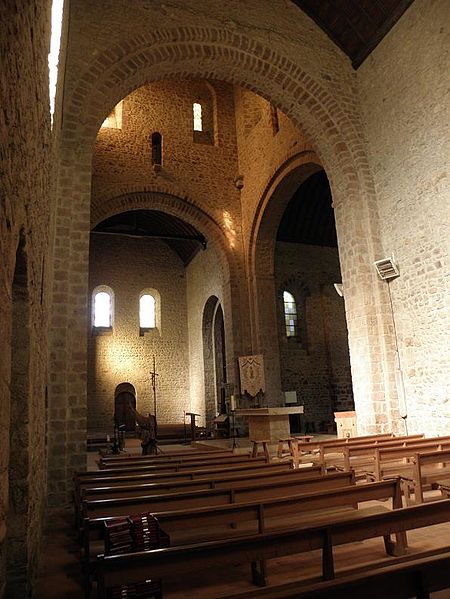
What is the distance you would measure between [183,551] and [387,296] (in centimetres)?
825

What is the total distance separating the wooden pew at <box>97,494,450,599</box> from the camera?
209 cm

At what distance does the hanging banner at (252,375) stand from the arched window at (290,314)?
14.4 ft

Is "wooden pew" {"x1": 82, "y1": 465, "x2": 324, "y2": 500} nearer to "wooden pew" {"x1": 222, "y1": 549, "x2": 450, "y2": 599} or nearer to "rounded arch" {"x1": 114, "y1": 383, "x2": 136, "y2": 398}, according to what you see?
"wooden pew" {"x1": 222, "y1": 549, "x2": 450, "y2": 599}

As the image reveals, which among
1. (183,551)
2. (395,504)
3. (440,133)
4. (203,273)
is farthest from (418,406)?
(203,273)

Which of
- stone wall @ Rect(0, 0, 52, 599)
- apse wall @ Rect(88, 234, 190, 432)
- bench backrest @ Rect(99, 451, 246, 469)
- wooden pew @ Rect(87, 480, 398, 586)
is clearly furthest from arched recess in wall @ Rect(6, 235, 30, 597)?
apse wall @ Rect(88, 234, 190, 432)

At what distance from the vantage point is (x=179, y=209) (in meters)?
15.6

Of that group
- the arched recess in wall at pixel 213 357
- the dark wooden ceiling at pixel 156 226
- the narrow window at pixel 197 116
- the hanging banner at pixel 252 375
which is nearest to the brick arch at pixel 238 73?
the hanging banner at pixel 252 375

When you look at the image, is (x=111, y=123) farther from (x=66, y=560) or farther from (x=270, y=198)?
(x=66, y=560)

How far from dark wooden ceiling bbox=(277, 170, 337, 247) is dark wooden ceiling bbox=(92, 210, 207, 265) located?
3.62 m

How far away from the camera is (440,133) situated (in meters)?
8.43

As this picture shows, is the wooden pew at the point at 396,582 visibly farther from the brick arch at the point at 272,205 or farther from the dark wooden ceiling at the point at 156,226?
the dark wooden ceiling at the point at 156,226

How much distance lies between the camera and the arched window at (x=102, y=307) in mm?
20469

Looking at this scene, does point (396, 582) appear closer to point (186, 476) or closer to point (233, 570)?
point (233, 570)

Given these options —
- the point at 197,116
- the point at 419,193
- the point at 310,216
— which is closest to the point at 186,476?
the point at 419,193
